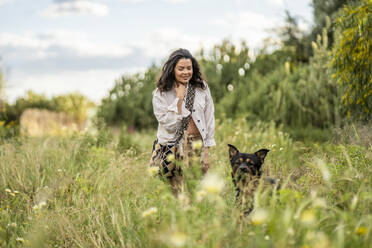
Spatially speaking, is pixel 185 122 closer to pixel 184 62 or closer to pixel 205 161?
pixel 205 161

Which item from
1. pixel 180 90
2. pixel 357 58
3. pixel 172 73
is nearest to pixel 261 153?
pixel 180 90

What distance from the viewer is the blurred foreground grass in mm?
2250

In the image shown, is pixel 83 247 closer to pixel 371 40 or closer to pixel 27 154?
pixel 27 154

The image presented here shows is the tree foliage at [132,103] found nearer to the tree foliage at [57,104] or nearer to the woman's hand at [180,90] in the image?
the tree foliage at [57,104]

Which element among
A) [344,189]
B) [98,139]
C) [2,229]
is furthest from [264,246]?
[98,139]

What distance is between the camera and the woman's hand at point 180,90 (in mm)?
4266

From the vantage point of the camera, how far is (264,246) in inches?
78.2

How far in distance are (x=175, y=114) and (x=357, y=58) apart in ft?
11.8

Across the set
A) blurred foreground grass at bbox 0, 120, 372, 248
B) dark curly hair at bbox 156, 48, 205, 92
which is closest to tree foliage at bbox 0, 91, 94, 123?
blurred foreground grass at bbox 0, 120, 372, 248

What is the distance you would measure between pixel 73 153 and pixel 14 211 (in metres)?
1.93

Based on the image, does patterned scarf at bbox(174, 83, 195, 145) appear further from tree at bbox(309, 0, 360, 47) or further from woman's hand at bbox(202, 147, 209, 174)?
tree at bbox(309, 0, 360, 47)

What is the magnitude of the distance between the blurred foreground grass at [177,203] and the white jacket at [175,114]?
461 millimetres

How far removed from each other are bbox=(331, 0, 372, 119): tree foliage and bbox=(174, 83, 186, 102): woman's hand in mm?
3152

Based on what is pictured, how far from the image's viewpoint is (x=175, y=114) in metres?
4.12
